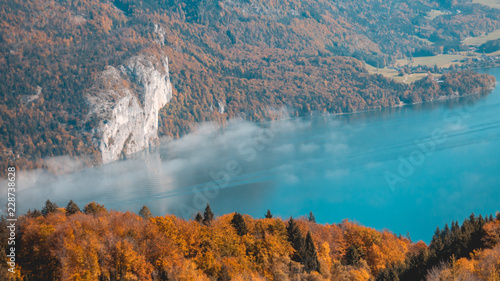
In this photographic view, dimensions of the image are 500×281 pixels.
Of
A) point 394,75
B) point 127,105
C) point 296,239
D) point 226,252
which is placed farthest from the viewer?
point 394,75

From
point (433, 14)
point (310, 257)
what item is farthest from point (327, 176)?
point (433, 14)

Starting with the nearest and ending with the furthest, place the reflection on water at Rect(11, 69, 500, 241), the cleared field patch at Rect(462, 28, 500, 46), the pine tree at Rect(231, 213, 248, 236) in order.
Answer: the pine tree at Rect(231, 213, 248, 236), the reflection on water at Rect(11, 69, 500, 241), the cleared field patch at Rect(462, 28, 500, 46)

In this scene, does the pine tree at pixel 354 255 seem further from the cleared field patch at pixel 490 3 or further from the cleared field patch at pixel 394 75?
the cleared field patch at pixel 490 3

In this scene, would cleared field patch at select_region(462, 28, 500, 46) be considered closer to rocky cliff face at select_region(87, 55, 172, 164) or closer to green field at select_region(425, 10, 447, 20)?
green field at select_region(425, 10, 447, 20)

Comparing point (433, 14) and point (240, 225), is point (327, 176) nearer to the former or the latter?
point (240, 225)

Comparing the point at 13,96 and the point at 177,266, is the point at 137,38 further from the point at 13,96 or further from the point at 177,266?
the point at 177,266

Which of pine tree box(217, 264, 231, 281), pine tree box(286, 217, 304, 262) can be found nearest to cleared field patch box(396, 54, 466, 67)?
pine tree box(286, 217, 304, 262)

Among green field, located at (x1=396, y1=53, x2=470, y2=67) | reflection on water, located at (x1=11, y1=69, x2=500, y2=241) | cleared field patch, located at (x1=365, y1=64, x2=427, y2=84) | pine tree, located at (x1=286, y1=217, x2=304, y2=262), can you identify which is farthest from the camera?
green field, located at (x1=396, y1=53, x2=470, y2=67)

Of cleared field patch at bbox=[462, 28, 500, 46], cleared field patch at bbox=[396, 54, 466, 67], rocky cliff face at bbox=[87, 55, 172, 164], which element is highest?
cleared field patch at bbox=[462, 28, 500, 46]
